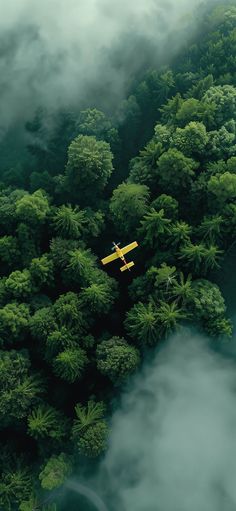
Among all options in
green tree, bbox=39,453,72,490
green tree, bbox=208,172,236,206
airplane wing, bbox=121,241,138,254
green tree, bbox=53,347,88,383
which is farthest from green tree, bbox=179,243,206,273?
green tree, bbox=39,453,72,490

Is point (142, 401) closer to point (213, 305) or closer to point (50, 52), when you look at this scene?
point (213, 305)

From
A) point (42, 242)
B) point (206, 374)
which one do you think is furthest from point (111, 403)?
point (42, 242)

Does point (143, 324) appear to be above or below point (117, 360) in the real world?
above

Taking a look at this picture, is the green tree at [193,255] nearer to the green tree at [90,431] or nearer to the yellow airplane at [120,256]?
the yellow airplane at [120,256]

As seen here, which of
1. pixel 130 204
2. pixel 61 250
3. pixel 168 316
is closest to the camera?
pixel 168 316

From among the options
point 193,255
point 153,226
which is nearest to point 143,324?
point 193,255

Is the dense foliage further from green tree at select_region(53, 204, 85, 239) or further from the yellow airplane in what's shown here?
the yellow airplane

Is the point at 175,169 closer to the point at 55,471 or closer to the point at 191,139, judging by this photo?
the point at 191,139
